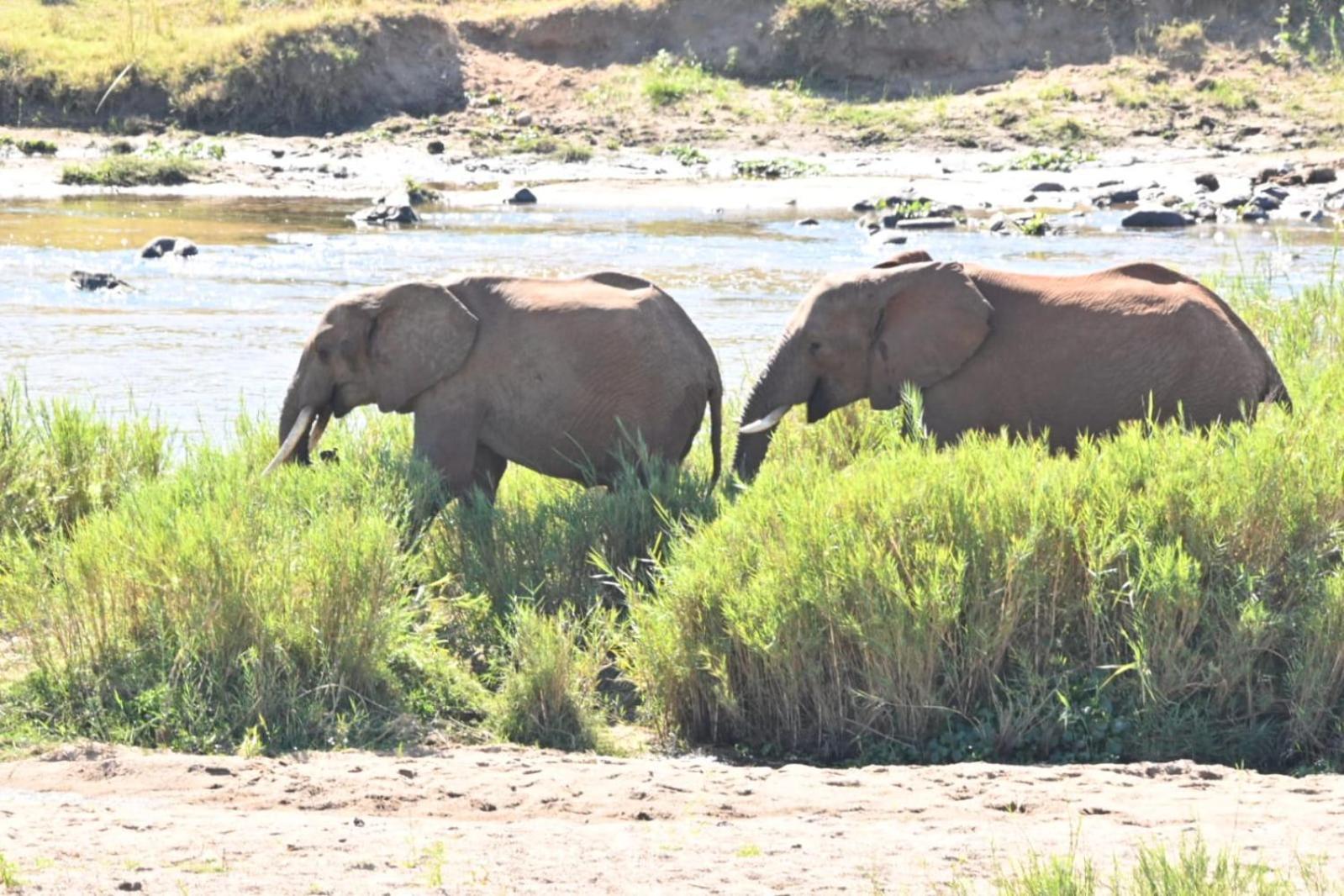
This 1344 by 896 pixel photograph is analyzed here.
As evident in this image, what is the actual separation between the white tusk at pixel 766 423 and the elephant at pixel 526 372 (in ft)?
0.45

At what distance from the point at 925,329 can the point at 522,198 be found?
19866mm

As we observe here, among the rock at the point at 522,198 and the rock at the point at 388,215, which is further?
the rock at the point at 522,198

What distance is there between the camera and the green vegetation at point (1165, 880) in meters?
4.04

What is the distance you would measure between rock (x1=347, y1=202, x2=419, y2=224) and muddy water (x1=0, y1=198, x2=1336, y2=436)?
0.32m

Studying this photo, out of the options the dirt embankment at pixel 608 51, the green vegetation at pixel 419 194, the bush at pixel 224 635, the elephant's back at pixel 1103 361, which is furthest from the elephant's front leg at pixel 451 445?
the dirt embankment at pixel 608 51

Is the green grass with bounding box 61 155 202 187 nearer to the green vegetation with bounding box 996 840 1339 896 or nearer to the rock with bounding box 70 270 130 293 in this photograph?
the rock with bounding box 70 270 130 293

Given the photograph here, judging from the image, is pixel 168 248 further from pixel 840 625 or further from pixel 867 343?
pixel 840 625

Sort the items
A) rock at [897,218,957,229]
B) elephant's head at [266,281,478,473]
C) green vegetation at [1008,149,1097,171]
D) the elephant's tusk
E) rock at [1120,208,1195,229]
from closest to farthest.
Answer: elephant's head at [266,281,478,473], the elephant's tusk, rock at [897,218,957,229], rock at [1120,208,1195,229], green vegetation at [1008,149,1097,171]

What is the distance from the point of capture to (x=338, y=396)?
8.63m

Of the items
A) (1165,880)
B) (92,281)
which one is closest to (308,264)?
(92,281)

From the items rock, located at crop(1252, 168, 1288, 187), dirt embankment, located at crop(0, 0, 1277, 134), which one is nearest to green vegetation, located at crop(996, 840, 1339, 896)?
rock, located at crop(1252, 168, 1288, 187)

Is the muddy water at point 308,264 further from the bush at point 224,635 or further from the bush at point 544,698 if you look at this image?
the bush at point 544,698

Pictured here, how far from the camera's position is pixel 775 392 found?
853 cm

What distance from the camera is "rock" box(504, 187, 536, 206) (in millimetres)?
27547
